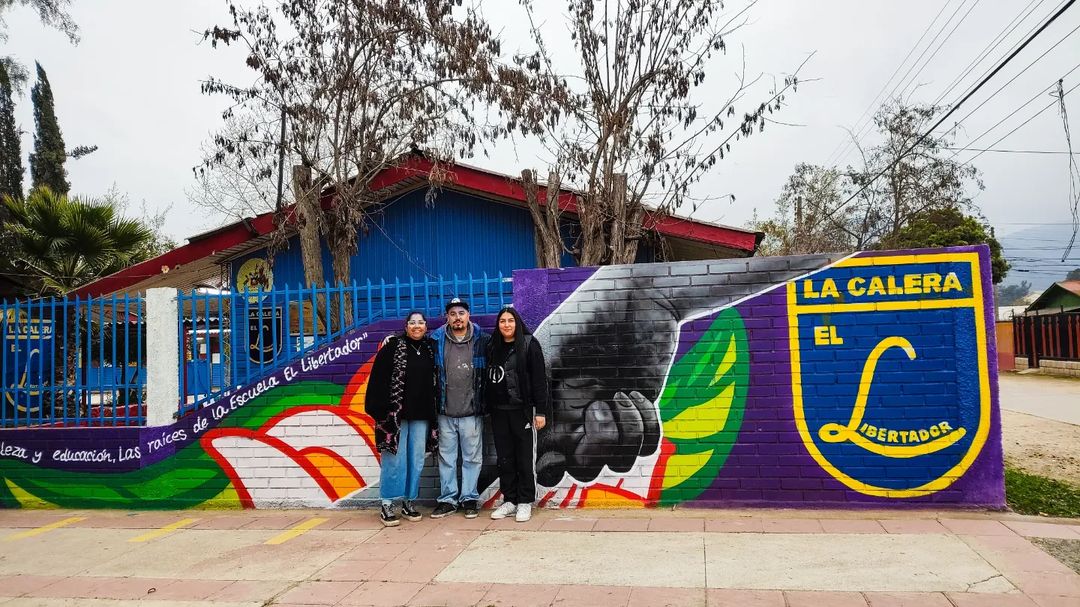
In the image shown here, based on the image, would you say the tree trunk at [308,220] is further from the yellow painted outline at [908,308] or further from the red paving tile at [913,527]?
the red paving tile at [913,527]


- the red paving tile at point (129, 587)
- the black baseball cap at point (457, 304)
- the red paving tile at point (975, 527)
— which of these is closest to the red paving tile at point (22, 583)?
the red paving tile at point (129, 587)

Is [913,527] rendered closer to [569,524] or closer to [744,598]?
[744,598]

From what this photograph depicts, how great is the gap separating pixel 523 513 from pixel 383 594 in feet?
5.59

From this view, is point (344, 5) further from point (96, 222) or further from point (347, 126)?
point (96, 222)

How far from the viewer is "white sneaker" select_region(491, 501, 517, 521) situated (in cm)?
579

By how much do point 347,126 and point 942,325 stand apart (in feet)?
24.5

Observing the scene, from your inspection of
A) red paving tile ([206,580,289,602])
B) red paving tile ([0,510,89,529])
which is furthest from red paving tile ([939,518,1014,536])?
red paving tile ([0,510,89,529])

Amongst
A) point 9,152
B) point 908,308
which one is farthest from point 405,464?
point 9,152

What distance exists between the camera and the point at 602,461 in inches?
236

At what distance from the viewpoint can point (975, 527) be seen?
5.07 meters

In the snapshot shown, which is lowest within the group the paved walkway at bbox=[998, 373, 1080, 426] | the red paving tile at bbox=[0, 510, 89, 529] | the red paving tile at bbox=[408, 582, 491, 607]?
the red paving tile at bbox=[0, 510, 89, 529]

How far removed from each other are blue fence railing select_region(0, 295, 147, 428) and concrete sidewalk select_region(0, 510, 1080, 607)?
4.06ft

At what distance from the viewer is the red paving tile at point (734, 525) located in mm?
5172

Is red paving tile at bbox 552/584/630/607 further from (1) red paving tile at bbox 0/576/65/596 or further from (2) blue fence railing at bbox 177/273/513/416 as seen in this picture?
(1) red paving tile at bbox 0/576/65/596
